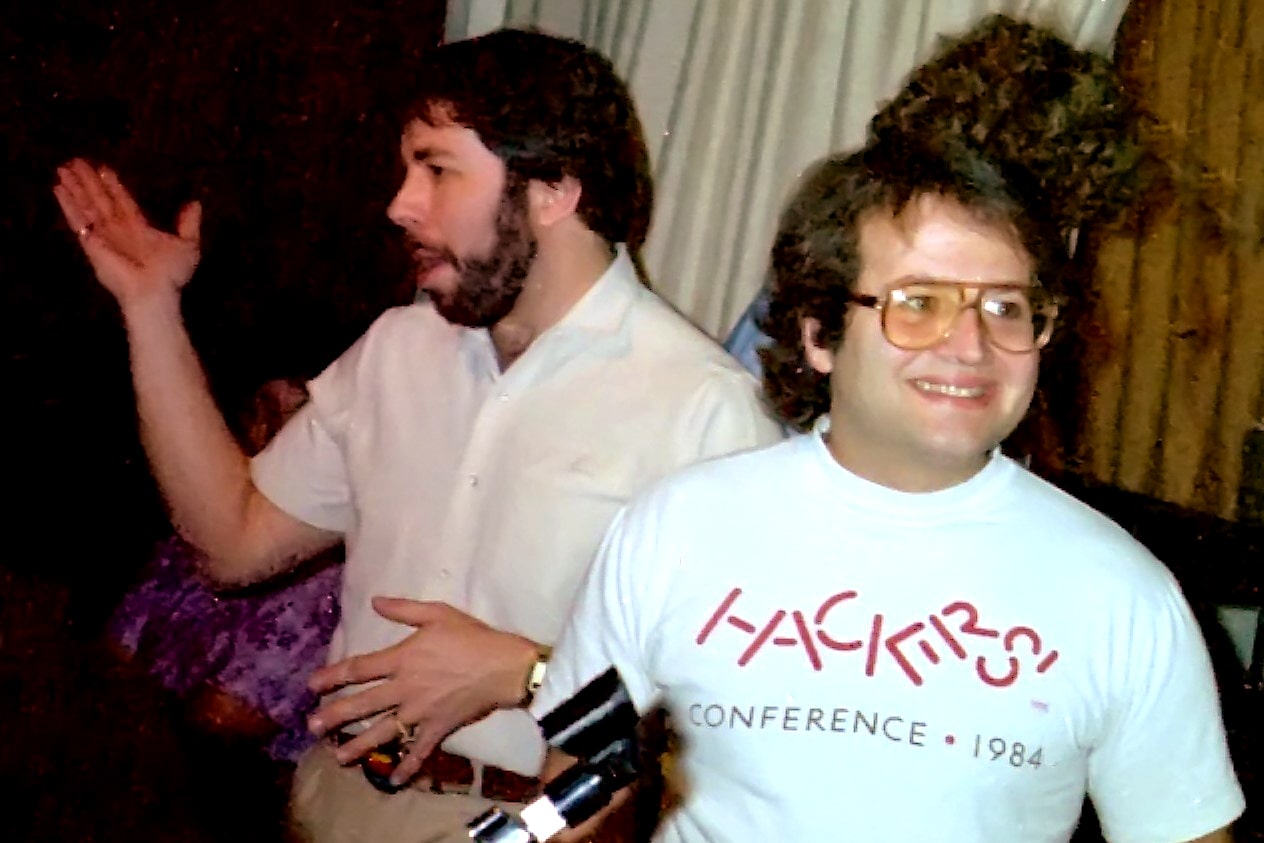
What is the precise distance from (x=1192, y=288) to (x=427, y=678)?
107 centimetres

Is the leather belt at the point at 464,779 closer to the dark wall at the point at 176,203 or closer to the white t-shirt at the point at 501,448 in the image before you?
the white t-shirt at the point at 501,448

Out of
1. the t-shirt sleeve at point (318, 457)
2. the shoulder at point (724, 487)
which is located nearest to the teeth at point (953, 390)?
the shoulder at point (724, 487)

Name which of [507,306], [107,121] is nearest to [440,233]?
[507,306]

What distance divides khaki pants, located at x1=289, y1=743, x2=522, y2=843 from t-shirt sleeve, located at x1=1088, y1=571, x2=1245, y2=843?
0.51 meters

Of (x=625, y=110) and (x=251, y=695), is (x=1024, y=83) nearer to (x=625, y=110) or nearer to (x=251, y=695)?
(x=625, y=110)

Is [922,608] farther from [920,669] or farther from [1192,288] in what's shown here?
[1192,288]

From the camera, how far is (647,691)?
34.1 inches

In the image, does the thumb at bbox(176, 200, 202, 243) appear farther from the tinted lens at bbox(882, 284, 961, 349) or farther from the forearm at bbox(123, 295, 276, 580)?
the tinted lens at bbox(882, 284, 961, 349)

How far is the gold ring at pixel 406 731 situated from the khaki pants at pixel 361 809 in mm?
69

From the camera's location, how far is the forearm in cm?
116

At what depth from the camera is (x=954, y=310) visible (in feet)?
2.69

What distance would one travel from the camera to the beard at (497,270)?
1.14m

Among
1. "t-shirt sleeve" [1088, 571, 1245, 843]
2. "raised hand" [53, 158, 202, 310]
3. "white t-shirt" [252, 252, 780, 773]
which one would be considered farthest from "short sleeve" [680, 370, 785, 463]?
"raised hand" [53, 158, 202, 310]

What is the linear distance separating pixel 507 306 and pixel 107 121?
521mm
